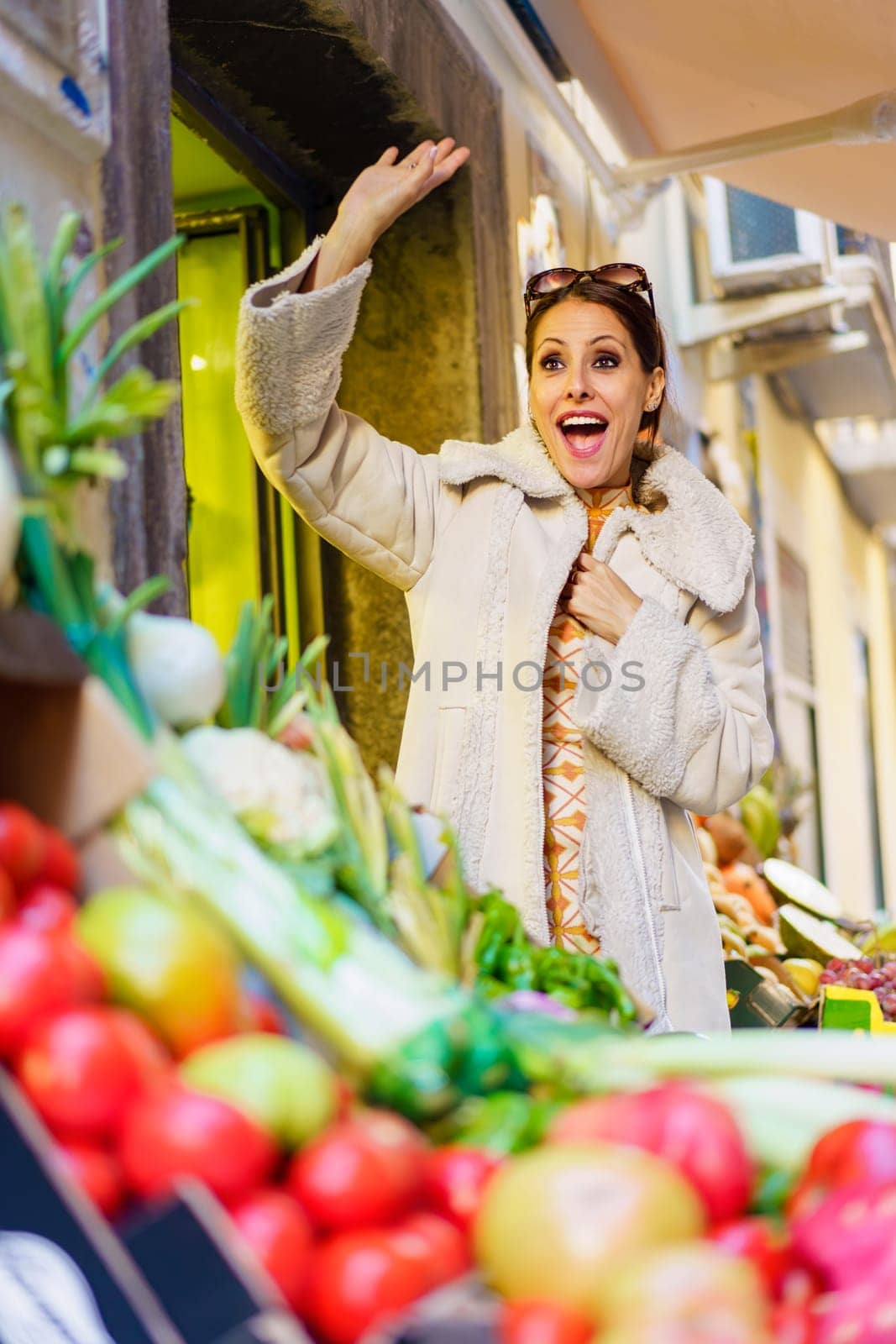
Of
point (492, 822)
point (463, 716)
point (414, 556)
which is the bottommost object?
point (492, 822)

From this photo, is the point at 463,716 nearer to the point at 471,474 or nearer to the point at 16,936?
the point at 471,474

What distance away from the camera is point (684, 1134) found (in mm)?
918

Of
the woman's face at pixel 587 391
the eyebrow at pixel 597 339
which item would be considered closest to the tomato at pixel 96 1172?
the woman's face at pixel 587 391

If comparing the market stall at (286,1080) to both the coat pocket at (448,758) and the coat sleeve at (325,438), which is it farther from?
the coat pocket at (448,758)

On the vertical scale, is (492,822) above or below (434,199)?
below

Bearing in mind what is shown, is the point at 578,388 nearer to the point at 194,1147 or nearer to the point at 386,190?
the point at 386,190

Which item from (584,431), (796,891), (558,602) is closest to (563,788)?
(558,602)

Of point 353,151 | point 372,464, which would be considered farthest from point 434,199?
point 372,464

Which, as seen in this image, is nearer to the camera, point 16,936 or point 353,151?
point 16,936

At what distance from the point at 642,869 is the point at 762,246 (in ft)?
16.9

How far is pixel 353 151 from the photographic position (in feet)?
11.3

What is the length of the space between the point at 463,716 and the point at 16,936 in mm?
1393

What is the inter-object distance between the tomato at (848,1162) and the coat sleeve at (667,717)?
115 centimetres

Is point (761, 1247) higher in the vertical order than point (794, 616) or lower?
lower
